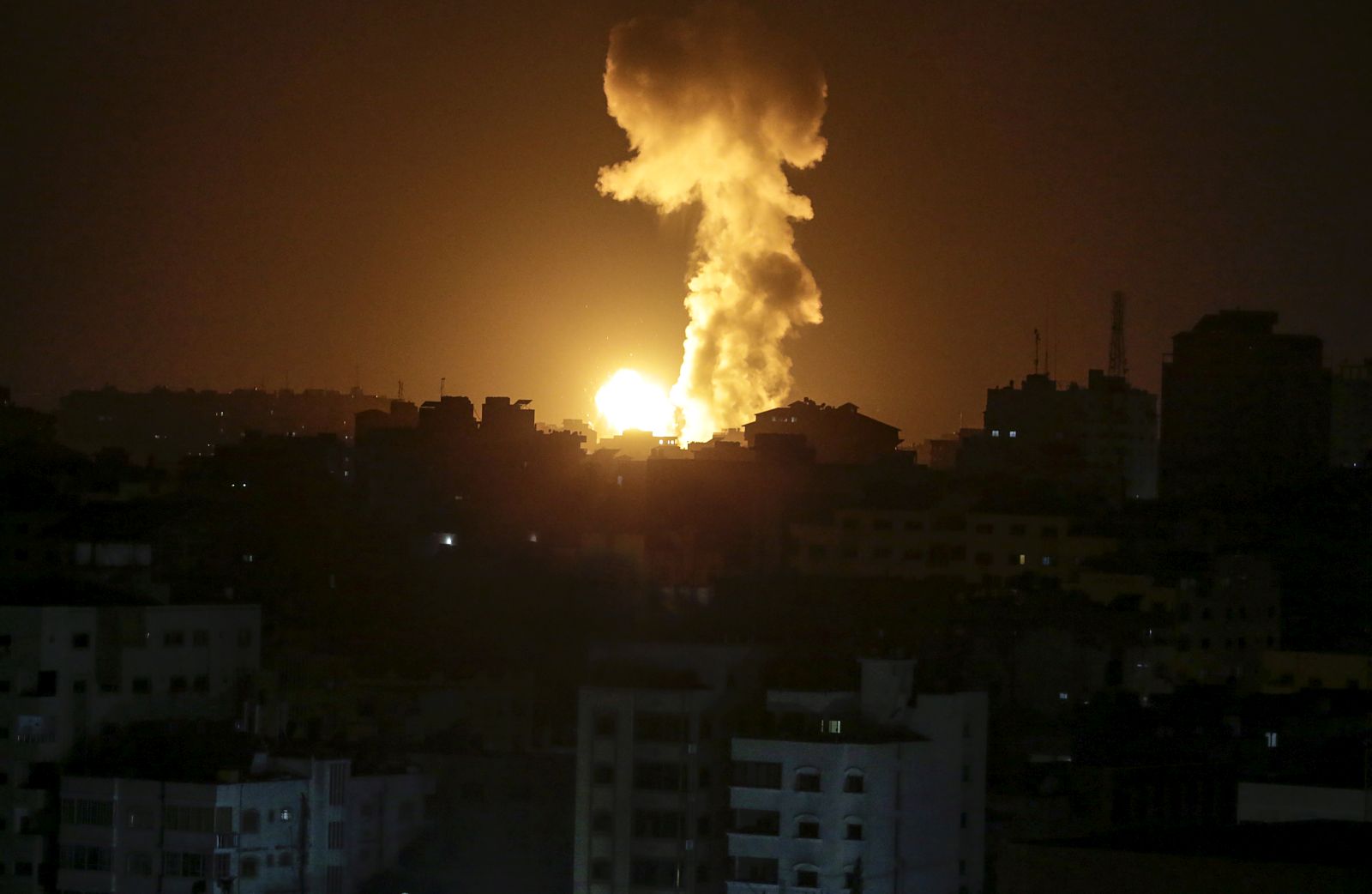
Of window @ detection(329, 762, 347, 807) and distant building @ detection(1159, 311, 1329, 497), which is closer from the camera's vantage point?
window @ detection(329, 762, 347, 807)

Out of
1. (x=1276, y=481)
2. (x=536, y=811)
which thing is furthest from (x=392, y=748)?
(x=1276, y=481)

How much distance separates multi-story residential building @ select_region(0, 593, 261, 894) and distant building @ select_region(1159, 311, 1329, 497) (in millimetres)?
32136

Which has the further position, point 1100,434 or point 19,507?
point 1100,434

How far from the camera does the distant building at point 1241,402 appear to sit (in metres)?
55.9

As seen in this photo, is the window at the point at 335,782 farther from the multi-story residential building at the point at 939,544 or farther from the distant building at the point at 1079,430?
the distant building at the point at 1079,430

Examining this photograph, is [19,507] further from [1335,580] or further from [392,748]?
[1335,580]

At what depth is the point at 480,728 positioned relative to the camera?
27469 mm

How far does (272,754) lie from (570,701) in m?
5.85

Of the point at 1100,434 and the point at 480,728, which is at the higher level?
the point at 1100,434

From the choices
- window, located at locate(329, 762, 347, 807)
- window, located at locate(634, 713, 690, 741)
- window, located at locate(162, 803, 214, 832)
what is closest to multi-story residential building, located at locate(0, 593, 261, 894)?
window, located at locate(162, 803, 214, 832)

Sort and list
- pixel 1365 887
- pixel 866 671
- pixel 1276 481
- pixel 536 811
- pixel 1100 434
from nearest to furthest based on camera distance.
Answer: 1. pixel 1365 887
2. pixel 866 671
3. pixel 536 811
4. pixel 1276 481
5. pixel 1100 434

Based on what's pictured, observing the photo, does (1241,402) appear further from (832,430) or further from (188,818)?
(188,818)

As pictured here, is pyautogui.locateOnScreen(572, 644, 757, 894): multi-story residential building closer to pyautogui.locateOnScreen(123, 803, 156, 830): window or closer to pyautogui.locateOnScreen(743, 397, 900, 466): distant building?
pyautogui.locateOnScreen(123, 803, 156, 830): window

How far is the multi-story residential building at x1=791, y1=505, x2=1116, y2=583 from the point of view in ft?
129
